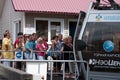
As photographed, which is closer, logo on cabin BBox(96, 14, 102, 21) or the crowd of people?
logo on cabin BBox(96, 14, 102, 21)

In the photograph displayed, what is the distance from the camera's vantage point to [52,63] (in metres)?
8.19

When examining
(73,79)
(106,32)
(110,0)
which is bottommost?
(73,79)

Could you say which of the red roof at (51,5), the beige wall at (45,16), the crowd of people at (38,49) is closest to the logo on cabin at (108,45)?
the crowd of people at (38,49)

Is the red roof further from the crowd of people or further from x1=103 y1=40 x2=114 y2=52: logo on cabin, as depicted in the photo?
x1=103 y1=40 x2=114 y2=52: logo on cabin

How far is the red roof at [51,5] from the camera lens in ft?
56.9

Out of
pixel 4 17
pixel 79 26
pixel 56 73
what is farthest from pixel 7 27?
pixel 79 26

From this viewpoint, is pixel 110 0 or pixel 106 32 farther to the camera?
pixel 110 0

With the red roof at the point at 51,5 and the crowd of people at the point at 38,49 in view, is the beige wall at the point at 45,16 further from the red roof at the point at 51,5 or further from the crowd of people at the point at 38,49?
the crowd of people at the point at 38,49

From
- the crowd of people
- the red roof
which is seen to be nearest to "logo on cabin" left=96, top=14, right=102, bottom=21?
the crowd of people

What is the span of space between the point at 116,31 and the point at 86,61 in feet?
3.19

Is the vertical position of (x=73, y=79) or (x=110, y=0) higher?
(x=110, y=0)

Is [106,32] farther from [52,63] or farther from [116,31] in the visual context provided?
[52,63]

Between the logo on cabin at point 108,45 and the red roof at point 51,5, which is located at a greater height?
the red roof at point 51,5

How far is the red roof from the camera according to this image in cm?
1736
